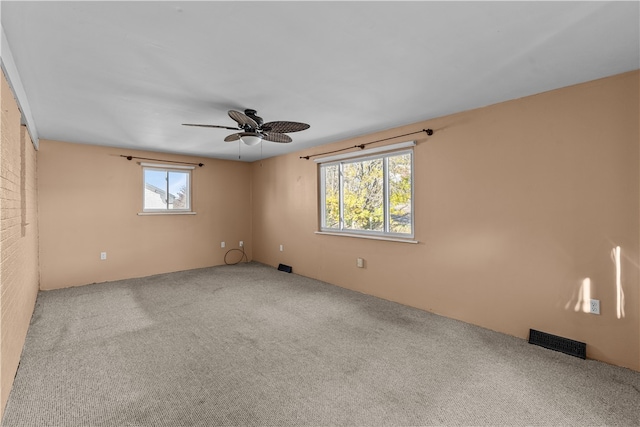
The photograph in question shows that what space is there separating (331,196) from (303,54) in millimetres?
3018

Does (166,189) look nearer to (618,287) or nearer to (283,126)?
(283,126)

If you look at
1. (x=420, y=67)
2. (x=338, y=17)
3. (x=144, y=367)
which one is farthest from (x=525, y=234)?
(x=144, y=367)

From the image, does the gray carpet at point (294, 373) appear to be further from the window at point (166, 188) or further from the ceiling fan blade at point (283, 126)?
the window at point (166, 188)

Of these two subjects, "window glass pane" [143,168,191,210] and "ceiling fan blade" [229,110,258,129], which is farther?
"window glass pane" [143,168,191,210]

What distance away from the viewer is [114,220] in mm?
4906

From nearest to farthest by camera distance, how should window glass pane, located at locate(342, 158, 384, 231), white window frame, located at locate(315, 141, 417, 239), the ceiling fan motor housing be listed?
the ceiling fan motor housing, white window frame, located at locate(315, 141, 417, 239), window glass pane, located at locate(342, 158, 384, 231)

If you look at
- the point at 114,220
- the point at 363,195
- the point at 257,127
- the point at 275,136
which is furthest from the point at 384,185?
the point at 114,220

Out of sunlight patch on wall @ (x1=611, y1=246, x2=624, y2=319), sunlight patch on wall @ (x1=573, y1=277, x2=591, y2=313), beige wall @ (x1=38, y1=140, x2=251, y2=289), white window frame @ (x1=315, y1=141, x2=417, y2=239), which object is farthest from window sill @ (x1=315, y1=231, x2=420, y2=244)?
beige wall @ (x1=38, y1=140, x2=251, y2=289)

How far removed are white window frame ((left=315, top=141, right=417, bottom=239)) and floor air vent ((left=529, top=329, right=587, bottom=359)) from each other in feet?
4.71

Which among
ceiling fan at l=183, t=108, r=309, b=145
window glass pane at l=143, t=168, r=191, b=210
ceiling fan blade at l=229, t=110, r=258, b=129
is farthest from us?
window glass pane at l=143, t=168, r=191, b=210

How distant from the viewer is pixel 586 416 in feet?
5.79

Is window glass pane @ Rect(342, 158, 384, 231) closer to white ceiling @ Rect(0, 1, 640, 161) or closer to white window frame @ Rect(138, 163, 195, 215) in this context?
white ceiling @ Rect(0, 1, 640, 161)

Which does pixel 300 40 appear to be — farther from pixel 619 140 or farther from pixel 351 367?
pixel 619 140

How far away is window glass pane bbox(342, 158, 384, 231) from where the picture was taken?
163 inches
